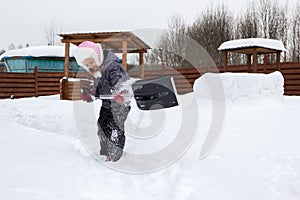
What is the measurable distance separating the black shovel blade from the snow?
451 mm

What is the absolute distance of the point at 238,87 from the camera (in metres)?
6.08

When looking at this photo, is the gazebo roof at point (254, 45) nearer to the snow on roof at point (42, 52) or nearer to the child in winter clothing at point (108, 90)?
the child in winter clothing at point (108, 90)

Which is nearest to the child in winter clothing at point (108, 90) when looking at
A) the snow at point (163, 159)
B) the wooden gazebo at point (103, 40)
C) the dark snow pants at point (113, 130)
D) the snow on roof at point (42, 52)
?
the dark snow pants at point (113, 130)

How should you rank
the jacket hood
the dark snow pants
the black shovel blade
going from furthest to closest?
the black shovel blade < the jacket hood < the dark snow pants

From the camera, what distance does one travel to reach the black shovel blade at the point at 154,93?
392cm

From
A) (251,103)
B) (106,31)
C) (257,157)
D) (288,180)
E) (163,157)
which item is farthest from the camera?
(106,31)

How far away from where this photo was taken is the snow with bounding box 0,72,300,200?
2.22m

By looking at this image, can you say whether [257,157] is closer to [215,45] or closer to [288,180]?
[288,180]

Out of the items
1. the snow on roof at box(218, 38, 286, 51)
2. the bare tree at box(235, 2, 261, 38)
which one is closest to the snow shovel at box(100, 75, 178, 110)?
the snow on roof at box(218, 38, 286, 51)

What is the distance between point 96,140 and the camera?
4.27m

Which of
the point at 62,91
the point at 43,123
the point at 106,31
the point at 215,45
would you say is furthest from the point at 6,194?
the point at 215,45

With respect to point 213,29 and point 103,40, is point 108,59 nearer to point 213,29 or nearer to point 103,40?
point 103,40

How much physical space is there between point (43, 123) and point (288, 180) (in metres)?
3.79

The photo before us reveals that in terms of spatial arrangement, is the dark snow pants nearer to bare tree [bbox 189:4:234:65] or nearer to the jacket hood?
the jacket hood
